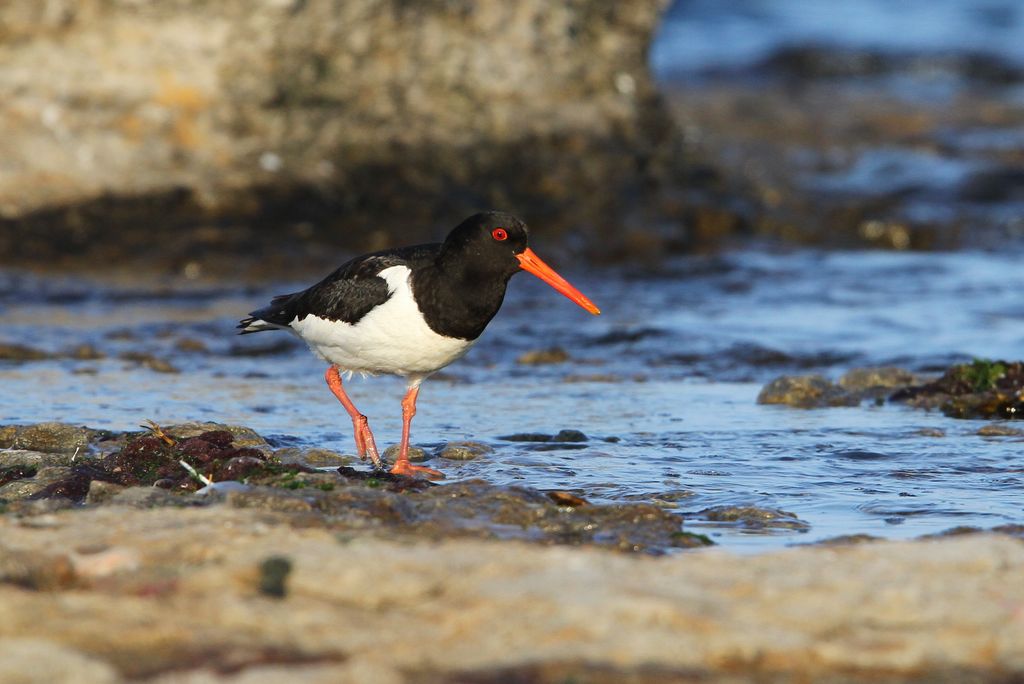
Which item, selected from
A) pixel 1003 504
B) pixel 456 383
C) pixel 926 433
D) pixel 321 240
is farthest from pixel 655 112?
pixel 1003 504

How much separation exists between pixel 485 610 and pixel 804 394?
14.3 feet

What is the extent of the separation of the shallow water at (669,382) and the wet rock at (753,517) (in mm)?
56

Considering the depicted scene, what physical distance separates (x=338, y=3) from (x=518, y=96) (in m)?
1.76

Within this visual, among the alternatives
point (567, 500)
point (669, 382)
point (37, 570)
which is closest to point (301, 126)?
point (669, 382)

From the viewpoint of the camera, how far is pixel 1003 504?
5.24m

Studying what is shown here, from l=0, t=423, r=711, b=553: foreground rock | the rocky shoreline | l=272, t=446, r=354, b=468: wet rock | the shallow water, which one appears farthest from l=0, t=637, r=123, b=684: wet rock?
l=272, t=446, r=354, b=468: wet rock

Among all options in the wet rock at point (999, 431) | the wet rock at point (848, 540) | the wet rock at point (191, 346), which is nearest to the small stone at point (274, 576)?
the wet rock at point (848, 540)

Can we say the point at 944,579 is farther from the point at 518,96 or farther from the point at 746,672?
the point at 518,96

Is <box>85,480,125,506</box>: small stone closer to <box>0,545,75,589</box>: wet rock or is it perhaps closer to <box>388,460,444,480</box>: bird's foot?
<box>0,545,75,589</box>: wet rock

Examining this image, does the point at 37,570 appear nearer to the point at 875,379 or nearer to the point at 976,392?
the point at 976,392

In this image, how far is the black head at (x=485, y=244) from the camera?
6.00 metres

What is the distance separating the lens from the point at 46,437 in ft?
19.3

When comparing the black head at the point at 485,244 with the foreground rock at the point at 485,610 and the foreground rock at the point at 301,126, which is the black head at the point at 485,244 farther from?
the foreground rock at the point at 301,126

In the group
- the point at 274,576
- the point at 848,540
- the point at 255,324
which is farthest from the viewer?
the point at 255,324
